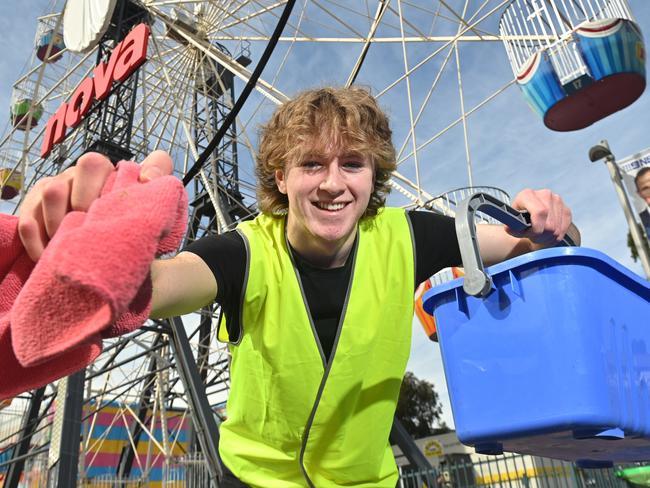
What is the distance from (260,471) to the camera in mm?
1398

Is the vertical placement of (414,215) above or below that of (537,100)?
below

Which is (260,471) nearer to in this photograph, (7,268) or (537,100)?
(7,268)

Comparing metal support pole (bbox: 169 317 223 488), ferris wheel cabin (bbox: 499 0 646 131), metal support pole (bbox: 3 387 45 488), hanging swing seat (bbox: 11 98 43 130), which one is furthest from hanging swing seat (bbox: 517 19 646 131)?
hanging swing seat (bbox: 11 98 43 130)

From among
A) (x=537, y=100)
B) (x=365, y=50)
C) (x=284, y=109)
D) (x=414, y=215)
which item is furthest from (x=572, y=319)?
(x=537, y=100)

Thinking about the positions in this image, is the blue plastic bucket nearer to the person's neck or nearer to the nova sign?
the person's neck

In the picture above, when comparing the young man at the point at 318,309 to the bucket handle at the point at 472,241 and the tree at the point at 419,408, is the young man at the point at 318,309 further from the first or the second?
the tree at the point at 419,408

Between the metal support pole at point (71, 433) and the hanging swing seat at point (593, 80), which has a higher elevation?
the hanging swing seat at point (593, 80)

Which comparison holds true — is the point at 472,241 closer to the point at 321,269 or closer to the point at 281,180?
the point at 321,269

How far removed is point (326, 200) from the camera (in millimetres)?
1405

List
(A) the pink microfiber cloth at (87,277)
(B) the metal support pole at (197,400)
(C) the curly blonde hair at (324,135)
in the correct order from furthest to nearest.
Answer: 1. (B) the metal support pole at (197,400)
2. (C) the curly blonde hair at (324,135)
3. (A) the pink microfiber cloth at (87,277)

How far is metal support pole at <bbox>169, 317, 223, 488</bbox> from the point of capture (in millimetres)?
9055

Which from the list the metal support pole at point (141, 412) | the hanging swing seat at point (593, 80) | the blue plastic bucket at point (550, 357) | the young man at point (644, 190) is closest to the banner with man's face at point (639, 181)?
the young man at point (644, 190)

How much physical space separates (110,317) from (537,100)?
7.47 meters

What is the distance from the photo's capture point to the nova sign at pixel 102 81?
9.81 m
